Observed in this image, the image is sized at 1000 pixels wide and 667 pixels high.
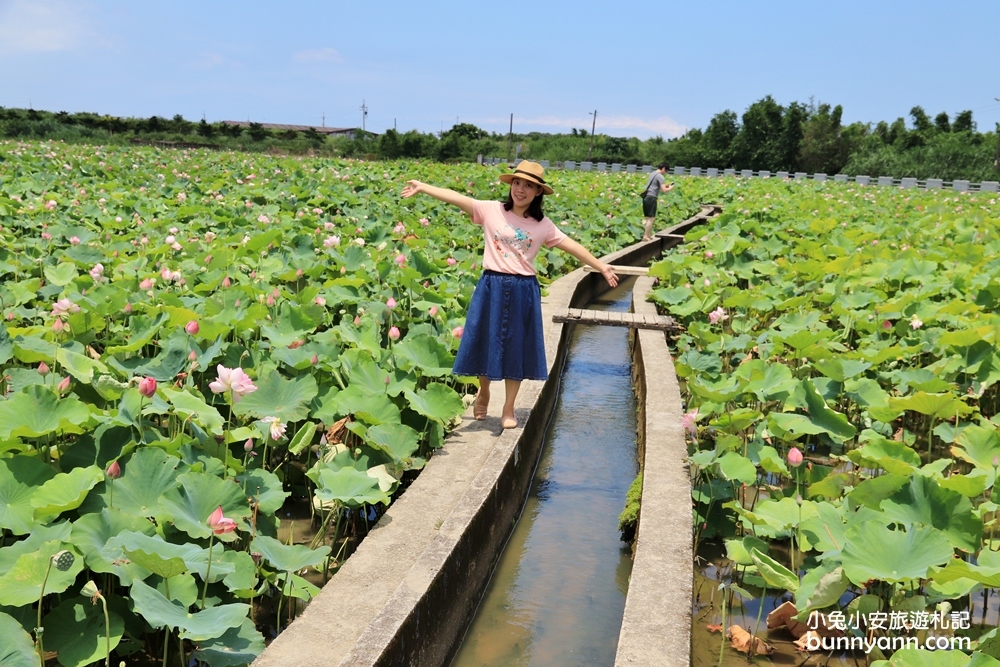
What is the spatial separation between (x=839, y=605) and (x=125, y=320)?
3.53 meters

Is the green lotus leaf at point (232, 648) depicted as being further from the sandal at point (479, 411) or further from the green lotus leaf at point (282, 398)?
the sandal at point (479, 411)

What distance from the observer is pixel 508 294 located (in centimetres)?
386

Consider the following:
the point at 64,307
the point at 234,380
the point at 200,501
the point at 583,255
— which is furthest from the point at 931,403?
the point at 64,307

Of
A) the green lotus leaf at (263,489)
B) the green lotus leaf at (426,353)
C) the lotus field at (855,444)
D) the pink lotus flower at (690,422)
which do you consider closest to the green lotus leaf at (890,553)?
the lotus field at (855,444)

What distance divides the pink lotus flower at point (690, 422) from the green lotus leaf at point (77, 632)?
93.4 inches

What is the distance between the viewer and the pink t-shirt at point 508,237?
384 centimetres

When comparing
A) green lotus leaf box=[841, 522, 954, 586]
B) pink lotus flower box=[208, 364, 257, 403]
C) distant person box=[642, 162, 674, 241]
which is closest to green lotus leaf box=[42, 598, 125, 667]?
pink lotus flower box=[208, 364, 257, 403]

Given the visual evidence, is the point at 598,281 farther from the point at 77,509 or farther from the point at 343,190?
the point at 77,509

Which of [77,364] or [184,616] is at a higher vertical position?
[77,364]

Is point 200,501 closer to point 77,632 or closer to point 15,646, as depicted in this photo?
point 77,632

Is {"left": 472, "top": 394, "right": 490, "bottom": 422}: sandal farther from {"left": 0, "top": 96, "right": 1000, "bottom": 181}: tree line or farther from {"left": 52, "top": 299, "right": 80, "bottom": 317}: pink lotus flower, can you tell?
{"left": 0, "top": 96, "right": 1000, "bottom": 181}: tree line

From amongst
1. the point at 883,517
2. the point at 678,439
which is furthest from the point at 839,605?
the point at 678,439

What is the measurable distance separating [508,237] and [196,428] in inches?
62.6

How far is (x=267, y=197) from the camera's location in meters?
11.0
